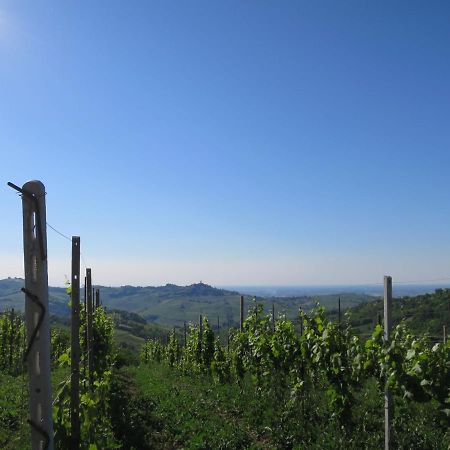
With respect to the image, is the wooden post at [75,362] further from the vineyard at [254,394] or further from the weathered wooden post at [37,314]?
the weathered wooden post at [37,314]

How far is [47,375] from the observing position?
3.15 meters

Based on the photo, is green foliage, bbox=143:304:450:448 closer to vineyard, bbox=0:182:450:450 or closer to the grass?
vineyard, bbox=0:182:450:450

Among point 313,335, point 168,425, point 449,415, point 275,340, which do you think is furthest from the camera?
point 275,340

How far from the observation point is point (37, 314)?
3.19m

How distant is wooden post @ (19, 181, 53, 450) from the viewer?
10.2ft

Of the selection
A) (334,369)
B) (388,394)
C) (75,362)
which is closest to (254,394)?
(334,369)

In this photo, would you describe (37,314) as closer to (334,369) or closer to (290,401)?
(334,369)

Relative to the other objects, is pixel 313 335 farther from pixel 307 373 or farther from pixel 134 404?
pixel 134 404

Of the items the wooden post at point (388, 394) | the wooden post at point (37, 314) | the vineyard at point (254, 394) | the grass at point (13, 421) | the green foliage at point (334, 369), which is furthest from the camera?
the grass at point (13, 421)

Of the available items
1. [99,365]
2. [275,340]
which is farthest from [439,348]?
[99,365]

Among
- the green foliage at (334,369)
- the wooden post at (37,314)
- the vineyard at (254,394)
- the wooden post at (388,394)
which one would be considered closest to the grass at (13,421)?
the vineyard at (254,394)

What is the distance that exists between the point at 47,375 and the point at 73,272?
274 cm

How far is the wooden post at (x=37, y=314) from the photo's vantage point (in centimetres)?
311

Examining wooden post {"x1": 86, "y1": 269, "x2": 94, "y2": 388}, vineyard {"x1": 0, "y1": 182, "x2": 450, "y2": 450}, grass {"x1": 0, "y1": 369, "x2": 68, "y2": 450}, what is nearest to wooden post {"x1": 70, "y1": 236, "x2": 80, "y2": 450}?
vineyard {"x1": 0, "y1": 182, "x2": 450, "y2": 450}
